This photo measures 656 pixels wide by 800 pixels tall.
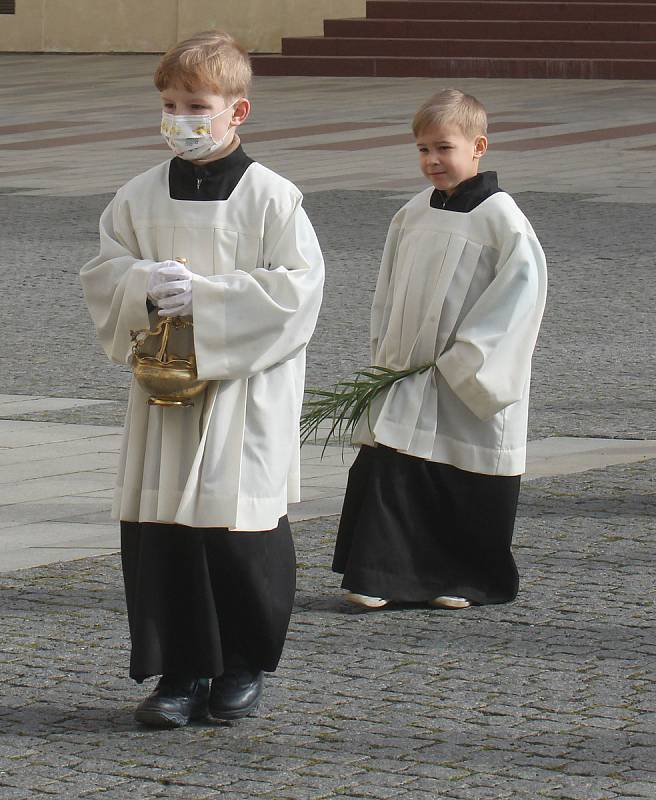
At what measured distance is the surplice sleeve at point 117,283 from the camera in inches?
162

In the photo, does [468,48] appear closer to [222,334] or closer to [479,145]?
[479,145]

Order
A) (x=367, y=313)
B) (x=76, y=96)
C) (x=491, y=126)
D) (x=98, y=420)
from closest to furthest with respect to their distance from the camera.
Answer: (x=98, y=420) → (x=367, y=313) → (x=491, y=126) → (x=76, y=96)

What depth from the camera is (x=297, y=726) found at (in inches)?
165

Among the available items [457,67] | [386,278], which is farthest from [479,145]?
[457,67]

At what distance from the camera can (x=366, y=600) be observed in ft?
17.0

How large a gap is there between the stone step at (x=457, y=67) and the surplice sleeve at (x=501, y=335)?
23302 millimetres

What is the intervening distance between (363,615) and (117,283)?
141 centimetres

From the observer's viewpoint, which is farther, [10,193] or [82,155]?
[82,155]

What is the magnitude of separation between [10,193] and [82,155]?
325 centimetres

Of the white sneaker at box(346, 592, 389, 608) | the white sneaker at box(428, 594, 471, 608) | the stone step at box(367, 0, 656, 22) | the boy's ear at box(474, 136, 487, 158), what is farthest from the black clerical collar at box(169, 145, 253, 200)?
the stone step at box(367, 0, 656, 22)

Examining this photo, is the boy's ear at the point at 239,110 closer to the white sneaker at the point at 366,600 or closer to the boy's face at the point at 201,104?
the boy's face at the point at 201,104

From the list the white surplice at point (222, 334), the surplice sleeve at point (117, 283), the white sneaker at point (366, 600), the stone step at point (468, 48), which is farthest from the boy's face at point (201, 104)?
the stone step at point (468, 48)

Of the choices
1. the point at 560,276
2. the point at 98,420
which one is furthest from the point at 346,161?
the point at 98,420

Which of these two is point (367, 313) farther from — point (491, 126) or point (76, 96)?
point (76, 96)
